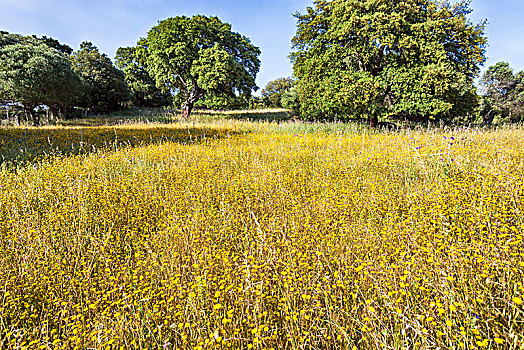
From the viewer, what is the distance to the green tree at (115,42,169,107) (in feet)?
106

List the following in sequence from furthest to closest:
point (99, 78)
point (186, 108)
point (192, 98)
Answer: point (99, 78)
point (186, 108)
point (192, 98)

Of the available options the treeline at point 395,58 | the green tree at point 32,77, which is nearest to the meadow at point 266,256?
the treeline at point 395,58

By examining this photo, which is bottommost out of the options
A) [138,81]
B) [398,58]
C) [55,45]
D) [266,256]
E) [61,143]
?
[266,256]

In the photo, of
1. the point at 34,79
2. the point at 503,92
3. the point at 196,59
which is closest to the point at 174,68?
the point at 196,59

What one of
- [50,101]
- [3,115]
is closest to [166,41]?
[50,101]

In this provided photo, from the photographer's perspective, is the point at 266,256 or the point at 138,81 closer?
the point at 266,256

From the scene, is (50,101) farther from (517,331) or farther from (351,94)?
(517,331)

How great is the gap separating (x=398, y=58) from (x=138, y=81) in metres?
33.6

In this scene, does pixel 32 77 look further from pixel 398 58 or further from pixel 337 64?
pixel 398 58

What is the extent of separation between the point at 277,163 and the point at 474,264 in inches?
151

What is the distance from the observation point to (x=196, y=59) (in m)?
19.1

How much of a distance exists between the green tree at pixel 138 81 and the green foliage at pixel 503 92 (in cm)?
4882

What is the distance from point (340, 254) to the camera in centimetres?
236

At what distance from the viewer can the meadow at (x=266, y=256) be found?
165 centimetres
